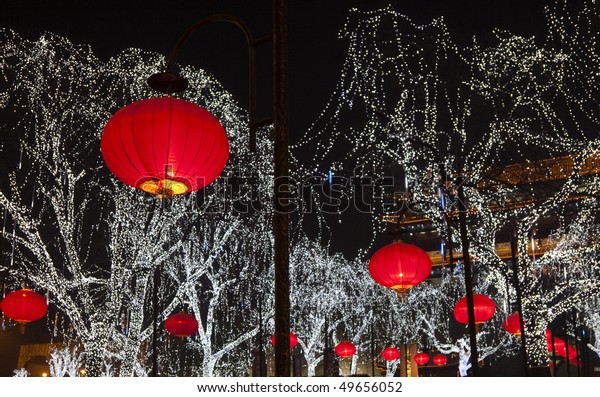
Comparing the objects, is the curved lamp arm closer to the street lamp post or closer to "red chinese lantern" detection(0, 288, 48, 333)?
the street lamp post

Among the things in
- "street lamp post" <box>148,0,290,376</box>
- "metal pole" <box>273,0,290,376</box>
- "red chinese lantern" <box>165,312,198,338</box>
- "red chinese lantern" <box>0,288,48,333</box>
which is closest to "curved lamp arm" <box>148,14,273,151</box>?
"street lamp post" <box>148,0,290,376</box>

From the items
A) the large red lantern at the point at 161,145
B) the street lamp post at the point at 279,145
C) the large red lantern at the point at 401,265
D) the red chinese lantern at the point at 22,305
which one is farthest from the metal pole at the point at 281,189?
the red chinese lantern at the point at 22,305

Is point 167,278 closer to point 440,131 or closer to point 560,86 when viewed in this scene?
point 440,131

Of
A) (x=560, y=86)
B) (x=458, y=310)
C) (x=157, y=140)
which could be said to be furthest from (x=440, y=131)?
(x=157, y=140)

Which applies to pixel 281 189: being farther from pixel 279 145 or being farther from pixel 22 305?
→ pixel 22 305

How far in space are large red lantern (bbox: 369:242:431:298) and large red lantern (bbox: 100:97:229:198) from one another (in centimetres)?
377

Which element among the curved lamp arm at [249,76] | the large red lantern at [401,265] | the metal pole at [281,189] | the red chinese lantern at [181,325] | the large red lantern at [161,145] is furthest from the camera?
the red chinese lantern at [181,325]

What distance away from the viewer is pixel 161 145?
349cm

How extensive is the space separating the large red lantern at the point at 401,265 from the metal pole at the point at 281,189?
4.15m

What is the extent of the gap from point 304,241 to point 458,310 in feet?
59.3

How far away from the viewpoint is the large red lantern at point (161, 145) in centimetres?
349

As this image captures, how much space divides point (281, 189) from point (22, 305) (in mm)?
8253

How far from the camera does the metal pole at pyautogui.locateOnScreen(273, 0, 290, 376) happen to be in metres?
2.74

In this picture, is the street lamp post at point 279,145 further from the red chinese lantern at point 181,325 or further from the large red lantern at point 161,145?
the red chinese lantern at point 181,325
